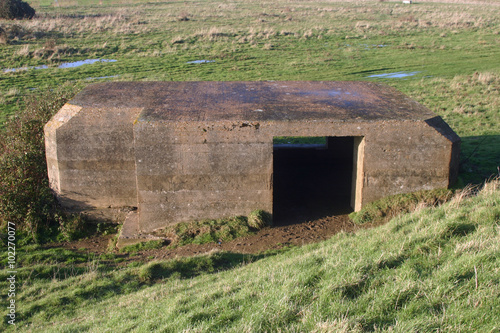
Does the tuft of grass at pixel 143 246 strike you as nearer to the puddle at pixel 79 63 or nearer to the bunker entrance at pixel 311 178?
the bunker entrance at pixel 311 178

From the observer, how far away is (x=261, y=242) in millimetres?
8109

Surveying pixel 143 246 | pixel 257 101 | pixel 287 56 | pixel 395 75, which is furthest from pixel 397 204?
pixel 287 56

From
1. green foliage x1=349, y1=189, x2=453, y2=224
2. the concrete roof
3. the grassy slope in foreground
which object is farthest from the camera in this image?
the concrete roof

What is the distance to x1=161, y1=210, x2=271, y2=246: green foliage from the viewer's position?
8248 mm

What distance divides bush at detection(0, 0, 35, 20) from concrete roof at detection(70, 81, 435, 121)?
30.1m

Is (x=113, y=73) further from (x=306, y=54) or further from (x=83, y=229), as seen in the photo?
(x=83, y=229)

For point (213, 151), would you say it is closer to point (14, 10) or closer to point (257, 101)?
point (257, 101)

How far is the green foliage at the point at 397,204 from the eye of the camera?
8.37 m

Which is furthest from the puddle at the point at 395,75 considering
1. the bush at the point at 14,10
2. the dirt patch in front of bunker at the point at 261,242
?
the bush at the point at 14,10

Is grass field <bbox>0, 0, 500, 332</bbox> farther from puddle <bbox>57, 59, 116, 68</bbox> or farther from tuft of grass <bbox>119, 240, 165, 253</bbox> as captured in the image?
puddle <bbox>57, 59, 116, 68</bbox>

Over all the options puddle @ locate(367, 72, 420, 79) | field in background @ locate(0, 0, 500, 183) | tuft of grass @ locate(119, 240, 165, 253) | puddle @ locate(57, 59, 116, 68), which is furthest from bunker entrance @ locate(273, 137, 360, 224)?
puddle @ locate(57, 59, 116, 68)

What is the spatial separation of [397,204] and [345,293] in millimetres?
4503

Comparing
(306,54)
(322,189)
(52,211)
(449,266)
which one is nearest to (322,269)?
(449,266)

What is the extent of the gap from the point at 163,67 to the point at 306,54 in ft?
27.9
